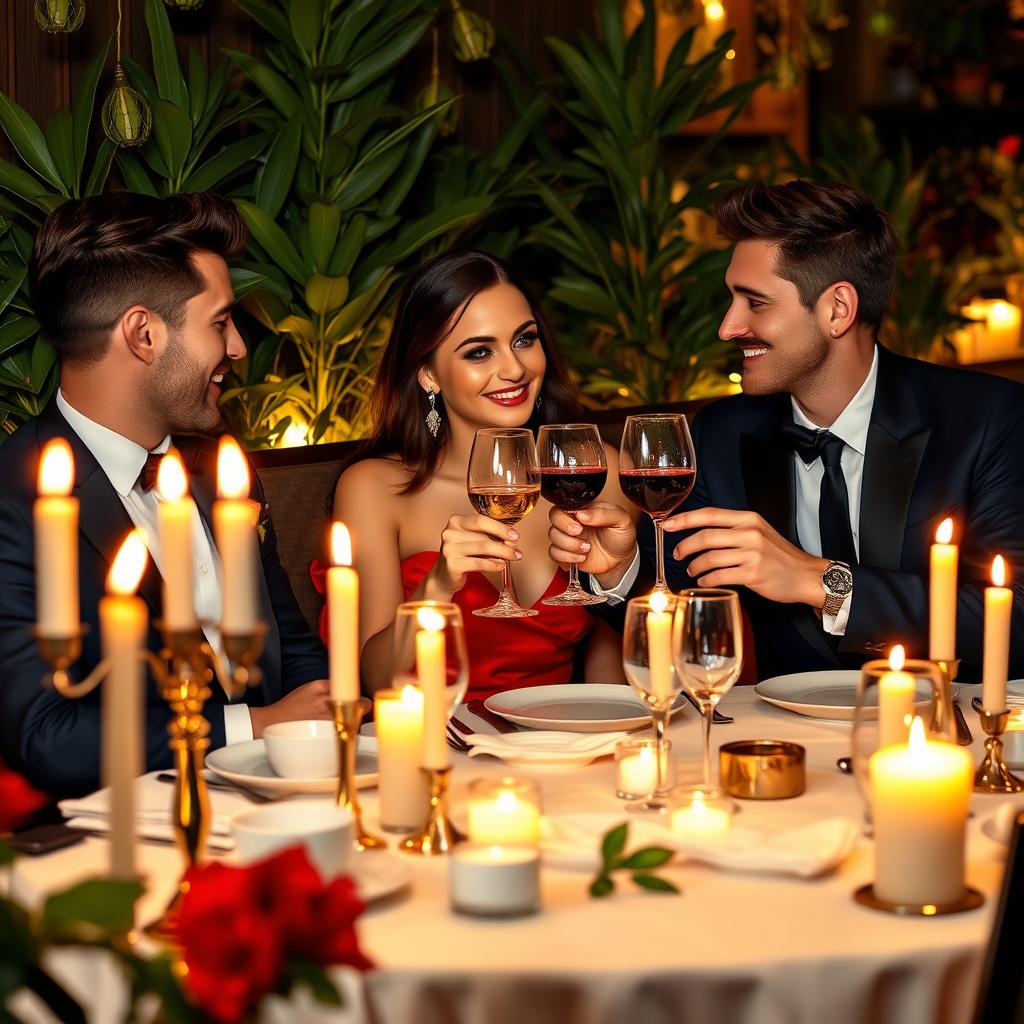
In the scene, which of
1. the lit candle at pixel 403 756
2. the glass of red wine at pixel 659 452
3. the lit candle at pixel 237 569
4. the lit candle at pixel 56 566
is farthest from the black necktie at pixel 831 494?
the lit candle at pixel 56 566

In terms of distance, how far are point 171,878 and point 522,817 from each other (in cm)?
34

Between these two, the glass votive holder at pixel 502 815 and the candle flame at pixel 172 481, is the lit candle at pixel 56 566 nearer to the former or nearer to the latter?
the candle flame at pixel 172 481

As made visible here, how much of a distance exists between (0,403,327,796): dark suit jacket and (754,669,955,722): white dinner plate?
0.77m

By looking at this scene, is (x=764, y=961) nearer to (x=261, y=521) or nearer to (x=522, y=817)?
(x=522, y=817)

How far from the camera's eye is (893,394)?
283 cm

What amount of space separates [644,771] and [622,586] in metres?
0.98

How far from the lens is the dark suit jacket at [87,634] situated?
2025 millimetres

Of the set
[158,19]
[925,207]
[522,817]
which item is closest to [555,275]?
[158,19]

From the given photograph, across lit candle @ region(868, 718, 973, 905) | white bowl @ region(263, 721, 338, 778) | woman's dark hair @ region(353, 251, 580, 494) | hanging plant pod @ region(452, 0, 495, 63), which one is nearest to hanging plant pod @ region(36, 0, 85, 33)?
woman's dark hair @ region(353, 251, 580, 494)

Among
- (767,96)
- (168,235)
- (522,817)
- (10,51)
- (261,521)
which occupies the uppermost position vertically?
(767,96)

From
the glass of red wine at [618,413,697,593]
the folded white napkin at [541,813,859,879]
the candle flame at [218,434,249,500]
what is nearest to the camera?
the candle flame at [218,434,249,500]

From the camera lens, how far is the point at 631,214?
14.4 ft

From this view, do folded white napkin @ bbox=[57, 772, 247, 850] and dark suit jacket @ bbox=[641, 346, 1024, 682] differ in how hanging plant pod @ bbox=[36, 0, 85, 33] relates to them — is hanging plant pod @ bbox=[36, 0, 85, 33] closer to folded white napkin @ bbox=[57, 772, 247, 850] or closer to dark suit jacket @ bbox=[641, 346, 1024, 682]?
dark suit jacket @ bbox=[641, 346, 1024, 682]

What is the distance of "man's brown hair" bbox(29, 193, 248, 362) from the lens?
250cm
